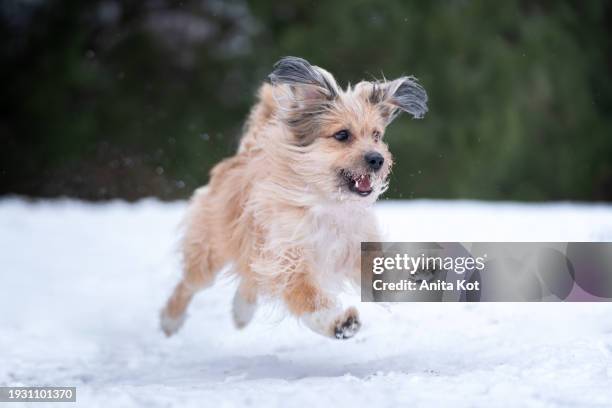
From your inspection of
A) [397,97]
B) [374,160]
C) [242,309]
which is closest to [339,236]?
[374,160]

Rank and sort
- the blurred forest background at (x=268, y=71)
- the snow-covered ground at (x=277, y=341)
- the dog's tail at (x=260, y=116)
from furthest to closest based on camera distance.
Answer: the blurred forest background at (x=268, y=71) → the dog's tail at (x=260, y=116) → the snow-covered ground at (x=277, y=341)

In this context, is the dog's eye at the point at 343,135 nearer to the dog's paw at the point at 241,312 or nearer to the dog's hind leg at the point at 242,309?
the dog's hind leg at the point at 242,309

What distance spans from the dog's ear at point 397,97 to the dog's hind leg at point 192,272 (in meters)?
1.35

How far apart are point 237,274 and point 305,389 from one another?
1.71 meters

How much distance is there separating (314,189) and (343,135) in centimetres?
31

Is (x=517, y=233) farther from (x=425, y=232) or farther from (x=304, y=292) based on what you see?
(x=304, y=292)

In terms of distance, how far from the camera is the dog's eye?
13.4ft

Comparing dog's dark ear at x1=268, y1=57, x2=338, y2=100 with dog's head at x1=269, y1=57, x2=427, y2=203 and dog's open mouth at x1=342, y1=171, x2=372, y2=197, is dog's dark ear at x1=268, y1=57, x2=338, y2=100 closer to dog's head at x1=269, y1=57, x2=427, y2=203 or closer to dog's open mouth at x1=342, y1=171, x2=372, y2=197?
dog's head at x1=269, y1=57, x2=427, y2=203

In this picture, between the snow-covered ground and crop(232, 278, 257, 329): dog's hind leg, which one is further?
crop(232, 278, 257, 329): dog's hind leg

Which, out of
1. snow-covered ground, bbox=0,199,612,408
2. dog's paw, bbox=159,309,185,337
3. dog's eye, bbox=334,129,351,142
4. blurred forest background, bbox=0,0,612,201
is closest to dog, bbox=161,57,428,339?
dog's eye, bbox=334,129,351,142

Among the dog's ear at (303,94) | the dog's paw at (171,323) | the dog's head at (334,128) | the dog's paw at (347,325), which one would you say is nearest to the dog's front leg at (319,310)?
the dog's paw at (347,325)

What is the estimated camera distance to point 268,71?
12.4 metres

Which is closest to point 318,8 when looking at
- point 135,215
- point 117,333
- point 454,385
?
point 135,215

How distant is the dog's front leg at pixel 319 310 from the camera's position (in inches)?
145
